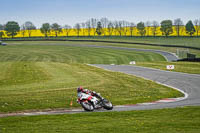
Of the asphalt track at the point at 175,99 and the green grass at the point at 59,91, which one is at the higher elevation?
the green grass at the point at 59,91

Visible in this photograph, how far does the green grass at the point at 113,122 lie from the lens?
12609 millimetres

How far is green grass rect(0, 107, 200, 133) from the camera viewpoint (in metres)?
12.6

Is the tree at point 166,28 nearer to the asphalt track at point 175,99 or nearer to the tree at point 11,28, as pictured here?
the tree at point 11,28

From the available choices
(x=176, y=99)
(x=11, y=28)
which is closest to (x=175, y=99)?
(x=176, y=99)

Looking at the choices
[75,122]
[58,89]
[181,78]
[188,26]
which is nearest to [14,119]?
[75,122]

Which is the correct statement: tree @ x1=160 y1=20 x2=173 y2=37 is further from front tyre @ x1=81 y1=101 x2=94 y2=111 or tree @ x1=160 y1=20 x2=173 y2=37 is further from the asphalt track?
front tyre @ x1=81 y1=101 x2=94 y2=111

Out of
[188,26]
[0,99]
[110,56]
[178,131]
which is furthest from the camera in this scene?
[188,26]

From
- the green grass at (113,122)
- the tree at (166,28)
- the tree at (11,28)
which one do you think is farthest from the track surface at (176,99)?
the tree at (11,28)

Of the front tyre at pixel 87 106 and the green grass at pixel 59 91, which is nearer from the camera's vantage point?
the front tyre at pixel 87 106

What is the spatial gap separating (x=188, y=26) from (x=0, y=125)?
5758 inches

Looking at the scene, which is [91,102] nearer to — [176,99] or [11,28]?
[176,99]

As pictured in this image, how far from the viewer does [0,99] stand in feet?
65.9

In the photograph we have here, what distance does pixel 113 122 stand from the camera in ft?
45.8

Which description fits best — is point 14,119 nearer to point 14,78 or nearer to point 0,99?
point 0,99
